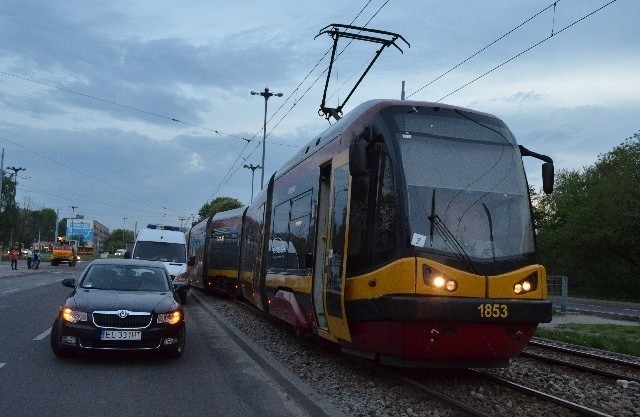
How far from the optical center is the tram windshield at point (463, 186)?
25.7 feet

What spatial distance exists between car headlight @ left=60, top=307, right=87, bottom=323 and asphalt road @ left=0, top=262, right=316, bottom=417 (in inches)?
23.9

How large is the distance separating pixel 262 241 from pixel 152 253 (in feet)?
25.7

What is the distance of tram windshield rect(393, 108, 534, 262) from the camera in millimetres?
7848

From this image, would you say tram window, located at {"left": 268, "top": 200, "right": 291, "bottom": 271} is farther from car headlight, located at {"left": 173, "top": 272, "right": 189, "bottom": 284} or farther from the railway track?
car headlight, located at {"left": 173, "top": 272, "right": 189, "bottom": 284}

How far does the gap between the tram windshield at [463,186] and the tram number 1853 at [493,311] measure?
550 mm

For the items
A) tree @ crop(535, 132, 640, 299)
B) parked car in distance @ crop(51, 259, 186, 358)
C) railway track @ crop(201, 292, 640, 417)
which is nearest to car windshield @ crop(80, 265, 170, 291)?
parked car in distance @ crop(51, 259, 186, 358)

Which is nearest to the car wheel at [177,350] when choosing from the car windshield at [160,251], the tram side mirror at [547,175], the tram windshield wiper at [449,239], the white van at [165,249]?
the tram windshield wiper at [449,239]

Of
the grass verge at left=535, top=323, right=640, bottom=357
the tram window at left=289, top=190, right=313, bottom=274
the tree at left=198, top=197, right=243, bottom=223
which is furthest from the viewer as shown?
the tree at left=198, top=197, right=243, bottom=223

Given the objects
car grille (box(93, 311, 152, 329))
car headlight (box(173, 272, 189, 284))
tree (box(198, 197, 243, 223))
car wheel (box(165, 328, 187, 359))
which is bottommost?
car wheel (box(165, 328, 187, 359))

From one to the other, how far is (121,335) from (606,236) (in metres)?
42.6

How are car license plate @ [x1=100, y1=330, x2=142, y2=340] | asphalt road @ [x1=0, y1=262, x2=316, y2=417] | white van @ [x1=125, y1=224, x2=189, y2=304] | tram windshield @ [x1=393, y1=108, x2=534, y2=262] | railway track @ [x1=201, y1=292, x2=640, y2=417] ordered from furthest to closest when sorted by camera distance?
white van @ [x1=125, y1=224, x2=189, y2=304], car license plate @ [x1=100, y1=330, x2=142, y2=340], tram windshield @ [x1=393, y1=108, x2=534, y2=262], railway track @ [x1=201, y1=292, x2=640, y2=417], asphalt road @ [x1=0, y1=262, x2=316, y2=417]

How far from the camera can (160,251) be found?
21.9m

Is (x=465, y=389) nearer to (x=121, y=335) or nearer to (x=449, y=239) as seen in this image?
(x=449, y=239)

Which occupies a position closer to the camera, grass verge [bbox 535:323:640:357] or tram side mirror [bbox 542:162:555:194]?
tram side mirror [bbox 542:162:555:194]
